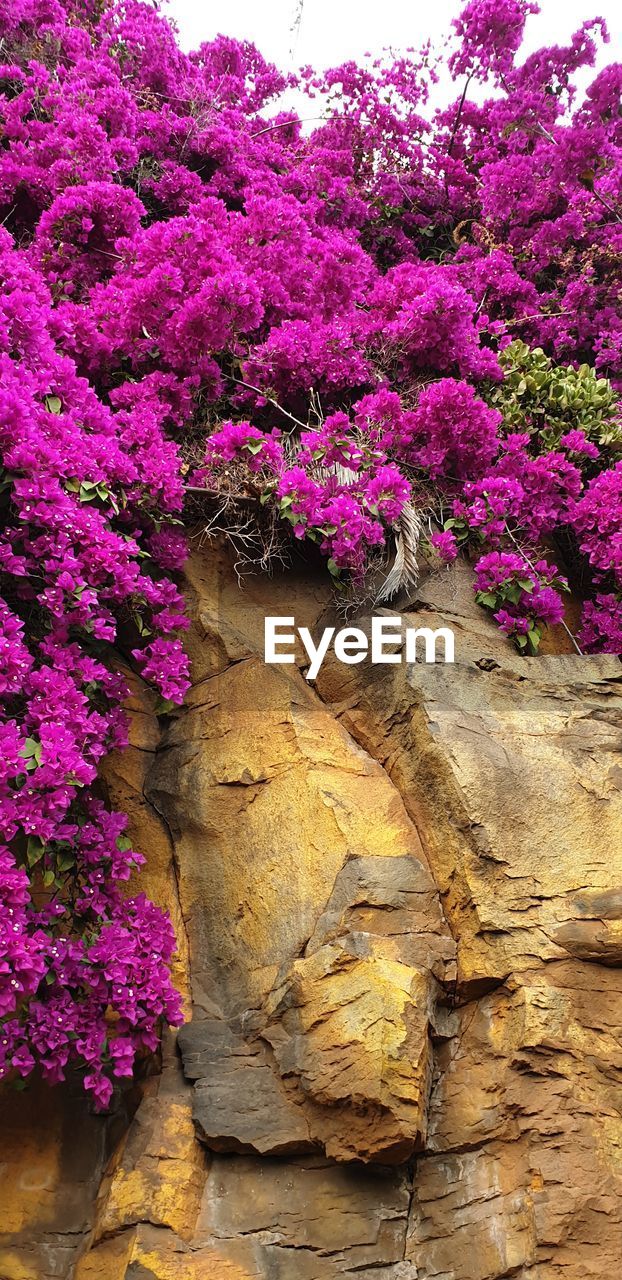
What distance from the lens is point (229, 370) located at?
5.65 meters

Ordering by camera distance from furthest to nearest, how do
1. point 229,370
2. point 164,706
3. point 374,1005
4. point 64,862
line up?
point 229,370 < point 164,706 < point 64,862 < point 374,1005

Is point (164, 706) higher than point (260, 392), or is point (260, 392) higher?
point (260, 392)

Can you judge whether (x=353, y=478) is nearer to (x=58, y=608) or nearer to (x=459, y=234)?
(x=58, y=608)

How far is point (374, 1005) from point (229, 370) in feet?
12.1

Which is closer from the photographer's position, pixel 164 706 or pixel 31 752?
pixel 31 752

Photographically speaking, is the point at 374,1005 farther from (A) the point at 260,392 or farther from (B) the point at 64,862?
(A) the point at 260,392

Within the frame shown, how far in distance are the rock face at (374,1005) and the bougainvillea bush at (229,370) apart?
0.33 meters

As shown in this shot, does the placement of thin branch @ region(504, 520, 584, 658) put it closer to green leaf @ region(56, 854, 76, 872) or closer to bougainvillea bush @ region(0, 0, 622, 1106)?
bougainvillea bush @ region(0, 0, 622, 1106)

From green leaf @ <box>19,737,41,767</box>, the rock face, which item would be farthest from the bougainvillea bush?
the rock face

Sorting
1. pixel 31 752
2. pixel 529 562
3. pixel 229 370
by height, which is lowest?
pixel 31 752

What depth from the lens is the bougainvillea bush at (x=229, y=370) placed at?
3.86 meters

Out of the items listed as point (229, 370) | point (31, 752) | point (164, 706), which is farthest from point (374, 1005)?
point (229, 370)

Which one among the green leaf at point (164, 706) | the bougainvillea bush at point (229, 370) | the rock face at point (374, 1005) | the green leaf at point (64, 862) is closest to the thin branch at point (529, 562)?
the bougainvillea bush at point (229, 370)

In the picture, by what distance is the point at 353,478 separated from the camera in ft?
16.6
